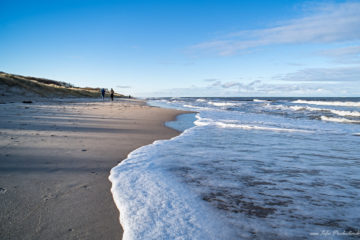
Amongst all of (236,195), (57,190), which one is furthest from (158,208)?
(57,190)

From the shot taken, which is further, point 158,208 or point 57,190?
point 57,190

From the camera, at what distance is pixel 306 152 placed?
490 cm

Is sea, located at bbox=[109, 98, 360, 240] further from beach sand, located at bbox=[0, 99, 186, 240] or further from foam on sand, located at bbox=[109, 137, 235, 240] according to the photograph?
beach sand, located at bbox=[0, 99, 186, 240]

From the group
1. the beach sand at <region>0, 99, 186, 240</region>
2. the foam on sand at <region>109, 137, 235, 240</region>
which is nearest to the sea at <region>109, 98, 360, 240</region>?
the foam on sand at <region>109, 137, 235, 240</region>

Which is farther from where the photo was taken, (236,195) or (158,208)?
(236,195)

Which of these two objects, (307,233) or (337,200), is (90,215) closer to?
(307,233)

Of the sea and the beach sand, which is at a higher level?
the beach sand

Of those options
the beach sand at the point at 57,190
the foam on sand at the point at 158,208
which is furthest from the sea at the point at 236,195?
the beach sand at the point at 57,190

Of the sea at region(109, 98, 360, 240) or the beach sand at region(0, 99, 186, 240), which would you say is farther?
the sea at region(109, 98, 360, 240)

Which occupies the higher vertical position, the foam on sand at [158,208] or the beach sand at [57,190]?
the beach sand at [57,190]

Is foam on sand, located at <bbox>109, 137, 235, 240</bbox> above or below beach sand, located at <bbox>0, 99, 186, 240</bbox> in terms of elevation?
below

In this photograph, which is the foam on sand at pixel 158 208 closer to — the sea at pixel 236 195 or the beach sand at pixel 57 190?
the sea at pixel 236 195

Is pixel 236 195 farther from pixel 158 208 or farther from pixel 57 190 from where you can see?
pixel 57 190

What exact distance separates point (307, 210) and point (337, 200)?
0.59 meters
